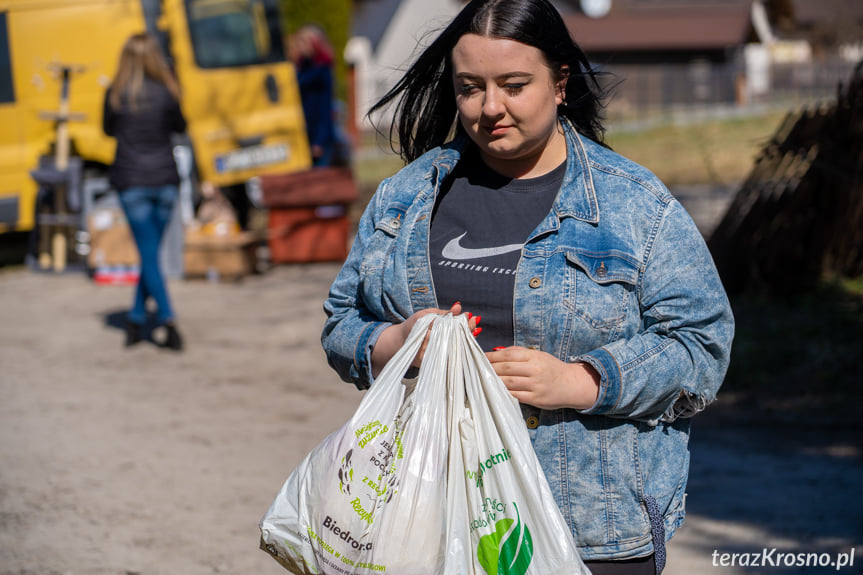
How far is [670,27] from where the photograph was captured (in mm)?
37688

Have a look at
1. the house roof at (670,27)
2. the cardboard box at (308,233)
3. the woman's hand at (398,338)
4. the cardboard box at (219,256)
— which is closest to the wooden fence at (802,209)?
the cardboard box at (308,233)

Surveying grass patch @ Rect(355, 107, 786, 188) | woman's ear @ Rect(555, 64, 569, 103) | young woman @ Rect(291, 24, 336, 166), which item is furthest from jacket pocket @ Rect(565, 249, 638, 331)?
grass patch @ Rect(355, 107, 786, 188)

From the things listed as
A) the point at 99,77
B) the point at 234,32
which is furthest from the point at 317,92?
the point at 99,77

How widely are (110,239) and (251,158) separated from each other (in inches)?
63.5

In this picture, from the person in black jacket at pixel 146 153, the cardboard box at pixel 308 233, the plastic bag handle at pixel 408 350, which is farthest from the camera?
the cardboard box at pixel 308 233

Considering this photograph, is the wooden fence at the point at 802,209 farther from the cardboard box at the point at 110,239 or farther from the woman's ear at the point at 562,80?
the cardboard box at the point at 110,239

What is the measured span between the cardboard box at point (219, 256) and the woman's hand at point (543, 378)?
747cm

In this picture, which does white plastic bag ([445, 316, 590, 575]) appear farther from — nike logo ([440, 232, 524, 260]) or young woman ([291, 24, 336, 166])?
young woman ([291, 24, 336, 166])

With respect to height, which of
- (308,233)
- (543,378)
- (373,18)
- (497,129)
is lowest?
(308,233)

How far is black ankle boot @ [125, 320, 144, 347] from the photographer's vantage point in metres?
7.04

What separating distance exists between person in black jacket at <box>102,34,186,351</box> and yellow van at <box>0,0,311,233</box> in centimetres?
273

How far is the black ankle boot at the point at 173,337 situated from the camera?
6.89 m

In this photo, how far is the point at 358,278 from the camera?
2.11 metres

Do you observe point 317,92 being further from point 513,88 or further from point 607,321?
point 607,321
